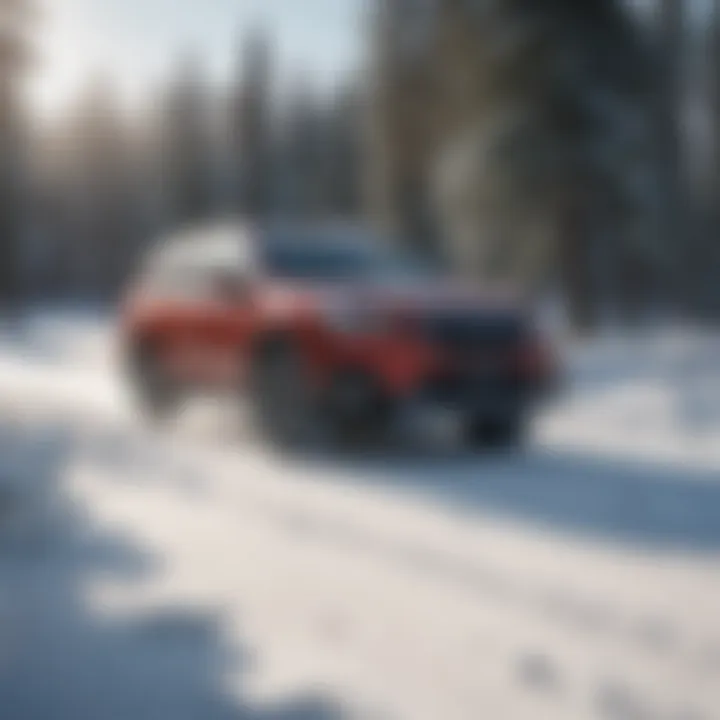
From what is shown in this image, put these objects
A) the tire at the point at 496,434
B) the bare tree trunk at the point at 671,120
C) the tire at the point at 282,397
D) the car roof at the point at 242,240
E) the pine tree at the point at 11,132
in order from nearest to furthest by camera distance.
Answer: the tire at the point at 282,397, the tire at the point at 496,434, the car roof at the point at 242,240, the bare tree trunk at the point at 671,120, the pine tree at the point at 11,132

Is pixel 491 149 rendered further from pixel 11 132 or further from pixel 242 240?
pixel 11 132

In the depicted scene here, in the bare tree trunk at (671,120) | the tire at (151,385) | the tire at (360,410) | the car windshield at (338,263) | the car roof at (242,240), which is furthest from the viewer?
the bare tree trunk at (671,120)

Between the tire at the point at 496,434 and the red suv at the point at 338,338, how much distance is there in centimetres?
1

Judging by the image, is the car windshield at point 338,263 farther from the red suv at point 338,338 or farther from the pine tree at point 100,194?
the pine tree at point 100,194

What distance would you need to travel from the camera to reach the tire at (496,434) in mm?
9445

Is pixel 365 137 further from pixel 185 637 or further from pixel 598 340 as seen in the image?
pixel 185 637

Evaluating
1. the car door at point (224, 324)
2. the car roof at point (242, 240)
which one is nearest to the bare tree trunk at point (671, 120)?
the car roof at point (242, 240)

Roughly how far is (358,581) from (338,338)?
3283 mm

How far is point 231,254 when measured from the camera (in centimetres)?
972

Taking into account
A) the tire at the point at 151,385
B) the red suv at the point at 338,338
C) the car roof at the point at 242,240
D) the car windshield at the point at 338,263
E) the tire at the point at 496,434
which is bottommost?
the tire at the point at 496,434

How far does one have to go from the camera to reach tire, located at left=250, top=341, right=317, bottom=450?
8398 millimetres

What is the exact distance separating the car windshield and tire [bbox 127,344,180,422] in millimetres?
1797

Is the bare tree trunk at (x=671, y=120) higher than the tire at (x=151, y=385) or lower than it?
higher

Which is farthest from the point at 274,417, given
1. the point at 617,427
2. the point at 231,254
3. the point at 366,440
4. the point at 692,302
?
the point at 692,302
